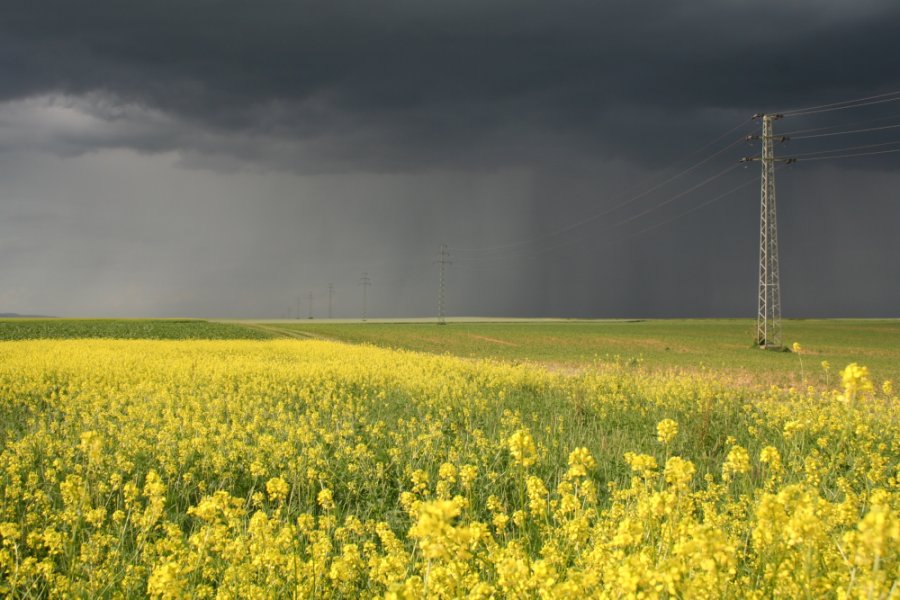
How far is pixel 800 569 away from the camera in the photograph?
12.9 ft

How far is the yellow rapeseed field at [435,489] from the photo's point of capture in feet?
11.0

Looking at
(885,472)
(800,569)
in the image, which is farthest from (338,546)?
(885,472)

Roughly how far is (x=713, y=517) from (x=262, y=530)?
3.76 m

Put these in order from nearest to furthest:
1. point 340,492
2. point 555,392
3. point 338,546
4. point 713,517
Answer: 1. point 713,517
2. point 338,546
3. point 340,492
4. point 555,392

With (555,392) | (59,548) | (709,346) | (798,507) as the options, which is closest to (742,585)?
(798,507)

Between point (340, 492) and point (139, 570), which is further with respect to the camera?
point (340, 492)

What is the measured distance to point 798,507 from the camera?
3000 millimetres

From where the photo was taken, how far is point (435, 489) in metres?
7.92

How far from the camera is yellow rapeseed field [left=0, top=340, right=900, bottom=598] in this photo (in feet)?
11.0

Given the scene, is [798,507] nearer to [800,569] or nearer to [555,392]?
[800,569]

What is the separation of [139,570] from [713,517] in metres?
4.76

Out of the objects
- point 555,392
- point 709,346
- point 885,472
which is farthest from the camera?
point 709,346

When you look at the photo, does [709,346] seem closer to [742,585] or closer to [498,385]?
[498,385]

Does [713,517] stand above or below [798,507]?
below
